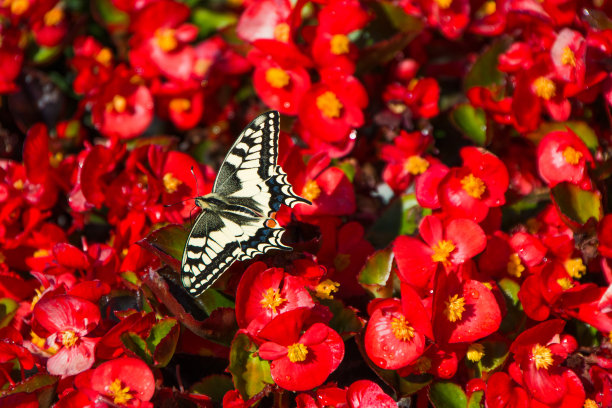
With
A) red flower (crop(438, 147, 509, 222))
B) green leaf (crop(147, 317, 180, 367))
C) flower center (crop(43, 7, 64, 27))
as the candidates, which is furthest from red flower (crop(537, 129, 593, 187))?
flower center (crop(43, 7, 64, 27))

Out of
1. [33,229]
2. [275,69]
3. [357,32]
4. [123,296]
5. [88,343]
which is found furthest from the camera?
[357,32]

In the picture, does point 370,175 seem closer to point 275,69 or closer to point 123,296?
point 275,69

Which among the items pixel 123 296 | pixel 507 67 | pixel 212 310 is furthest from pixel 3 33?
pixel 507 67

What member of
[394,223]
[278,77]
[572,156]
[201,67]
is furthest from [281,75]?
[572,156]

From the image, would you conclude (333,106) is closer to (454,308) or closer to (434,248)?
(434,248)

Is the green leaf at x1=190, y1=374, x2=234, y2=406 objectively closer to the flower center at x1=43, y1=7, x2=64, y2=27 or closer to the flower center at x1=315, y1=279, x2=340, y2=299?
the flower center at x1=315, y1=279, x2=340, y2=299

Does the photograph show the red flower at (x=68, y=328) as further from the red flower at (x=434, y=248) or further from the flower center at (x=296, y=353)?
the red flower at (x=434, y=248)
